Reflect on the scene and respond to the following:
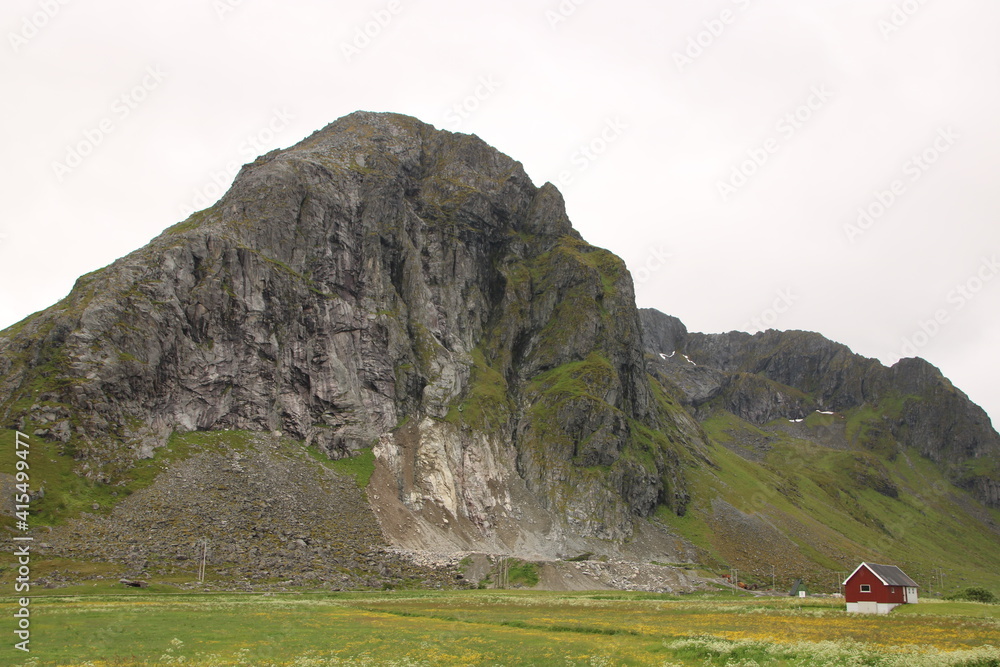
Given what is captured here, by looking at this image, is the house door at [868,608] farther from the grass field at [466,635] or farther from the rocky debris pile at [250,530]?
the rocky debris pile at [250,530]

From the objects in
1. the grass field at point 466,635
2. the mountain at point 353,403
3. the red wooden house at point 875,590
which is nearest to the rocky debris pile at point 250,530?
the mountain at point 353,403

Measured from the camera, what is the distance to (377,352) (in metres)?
148

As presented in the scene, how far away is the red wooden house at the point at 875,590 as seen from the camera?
2625 inches

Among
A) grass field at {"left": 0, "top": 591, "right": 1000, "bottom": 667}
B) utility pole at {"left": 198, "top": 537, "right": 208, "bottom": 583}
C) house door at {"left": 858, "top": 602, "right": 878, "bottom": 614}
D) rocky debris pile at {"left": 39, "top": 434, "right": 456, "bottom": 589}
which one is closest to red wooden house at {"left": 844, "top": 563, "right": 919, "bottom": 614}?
house door at {"left": 858, "top": 602, "right": 878, "bottom": 614}

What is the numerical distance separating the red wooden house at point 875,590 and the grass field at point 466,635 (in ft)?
7.92

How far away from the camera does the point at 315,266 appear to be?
484ft

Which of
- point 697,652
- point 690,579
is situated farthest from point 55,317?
point 690,579

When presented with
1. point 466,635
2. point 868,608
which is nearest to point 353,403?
point 466,635

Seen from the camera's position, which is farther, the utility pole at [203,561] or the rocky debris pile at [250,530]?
the rocky debris pile at [250,530]

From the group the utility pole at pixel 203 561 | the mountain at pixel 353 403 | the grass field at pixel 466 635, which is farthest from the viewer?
the mountain at pixel 353 403

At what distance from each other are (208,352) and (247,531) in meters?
43.3

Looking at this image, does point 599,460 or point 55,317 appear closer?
point 55,317

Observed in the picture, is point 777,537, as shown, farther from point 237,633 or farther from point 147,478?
point 237,633

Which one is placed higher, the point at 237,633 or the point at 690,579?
the point at 237,633
